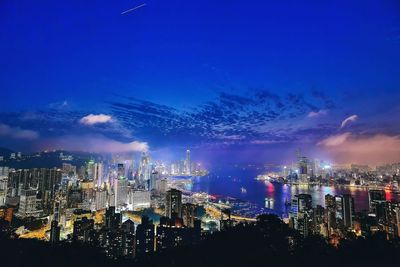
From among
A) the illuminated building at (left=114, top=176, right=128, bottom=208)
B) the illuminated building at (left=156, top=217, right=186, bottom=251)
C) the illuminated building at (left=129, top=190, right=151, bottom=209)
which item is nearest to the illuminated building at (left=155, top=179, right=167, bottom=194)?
the illuminated building at (left=129, top=190, right=151, bottom=209)

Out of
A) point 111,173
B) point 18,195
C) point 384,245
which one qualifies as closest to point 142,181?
point 111,173

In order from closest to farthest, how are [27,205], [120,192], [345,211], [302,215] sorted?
[302,215] → [345,211] → [27,205] → [120,192]

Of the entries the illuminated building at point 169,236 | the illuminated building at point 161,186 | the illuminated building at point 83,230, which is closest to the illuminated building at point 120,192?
the illuminated building at point 161,186

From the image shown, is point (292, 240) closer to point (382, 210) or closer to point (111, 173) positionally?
point (382, 210)

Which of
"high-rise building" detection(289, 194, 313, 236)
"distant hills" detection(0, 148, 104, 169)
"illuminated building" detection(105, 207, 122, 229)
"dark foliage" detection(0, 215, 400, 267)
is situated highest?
"distant hills" detection(0, 148, 104, 169)

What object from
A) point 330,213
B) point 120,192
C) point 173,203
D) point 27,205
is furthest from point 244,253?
point 120,192

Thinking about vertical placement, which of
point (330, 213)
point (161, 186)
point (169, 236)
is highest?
point (161, 186)

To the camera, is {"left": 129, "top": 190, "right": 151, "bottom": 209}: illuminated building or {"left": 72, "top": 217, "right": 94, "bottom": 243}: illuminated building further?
{"left": 129, "top": 190, "right": 151, "bottom": 209}: illuminated building

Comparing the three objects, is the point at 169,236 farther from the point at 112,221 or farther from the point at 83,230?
the point at 112,221

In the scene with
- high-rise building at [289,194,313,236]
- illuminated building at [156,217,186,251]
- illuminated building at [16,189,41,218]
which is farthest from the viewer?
illuminated building at [16,189,41,218]

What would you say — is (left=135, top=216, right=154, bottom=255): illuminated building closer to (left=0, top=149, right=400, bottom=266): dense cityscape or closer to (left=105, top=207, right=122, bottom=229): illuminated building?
(left=0, top=149, right=400, bottom=266): dense cityscape

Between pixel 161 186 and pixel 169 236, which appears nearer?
pixel 169 236

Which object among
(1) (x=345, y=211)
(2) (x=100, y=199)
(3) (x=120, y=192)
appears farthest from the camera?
(3) (x=120, y=192)
